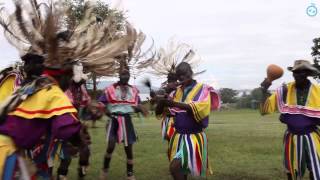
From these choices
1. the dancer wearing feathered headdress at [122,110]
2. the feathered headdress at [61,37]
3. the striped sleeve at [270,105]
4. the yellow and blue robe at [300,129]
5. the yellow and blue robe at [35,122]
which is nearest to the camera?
the yellow and blue robe at [35,122]

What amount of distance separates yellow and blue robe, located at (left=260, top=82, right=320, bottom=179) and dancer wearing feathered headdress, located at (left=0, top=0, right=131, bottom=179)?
10.7ft

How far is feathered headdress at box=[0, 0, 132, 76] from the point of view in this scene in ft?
15.2

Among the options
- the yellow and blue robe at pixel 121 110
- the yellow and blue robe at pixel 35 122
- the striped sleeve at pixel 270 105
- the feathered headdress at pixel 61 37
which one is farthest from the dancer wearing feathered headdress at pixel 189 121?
the yellow and blue robe at pixel 35 122

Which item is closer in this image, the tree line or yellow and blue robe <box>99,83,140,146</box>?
yellow and blue robe <box>99,83,140,146</box>

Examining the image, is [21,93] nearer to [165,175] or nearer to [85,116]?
[85,116]

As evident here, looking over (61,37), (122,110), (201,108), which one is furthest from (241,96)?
(61,37)

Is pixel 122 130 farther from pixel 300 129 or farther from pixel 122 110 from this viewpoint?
pixel 300 129

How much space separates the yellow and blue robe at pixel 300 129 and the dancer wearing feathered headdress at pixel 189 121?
104 centimetres

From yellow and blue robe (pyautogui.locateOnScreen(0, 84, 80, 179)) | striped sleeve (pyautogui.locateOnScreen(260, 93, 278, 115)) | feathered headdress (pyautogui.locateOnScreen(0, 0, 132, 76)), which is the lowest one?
striped sleeve (pyautogui.locateOnScreen(260, 93, 278, 115))

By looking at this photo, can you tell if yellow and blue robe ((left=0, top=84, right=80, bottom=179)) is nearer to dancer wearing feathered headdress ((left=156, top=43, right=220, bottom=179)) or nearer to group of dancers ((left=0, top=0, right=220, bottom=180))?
group of dancers ((left=0, top=0, right=220, bottom=180))

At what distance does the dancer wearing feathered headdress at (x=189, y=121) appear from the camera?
24.4 ft

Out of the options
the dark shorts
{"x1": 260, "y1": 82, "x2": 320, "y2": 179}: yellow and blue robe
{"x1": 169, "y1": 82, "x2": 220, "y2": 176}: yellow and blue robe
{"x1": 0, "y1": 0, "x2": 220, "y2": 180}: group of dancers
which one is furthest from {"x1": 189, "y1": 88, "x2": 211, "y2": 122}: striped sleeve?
the dark shorts

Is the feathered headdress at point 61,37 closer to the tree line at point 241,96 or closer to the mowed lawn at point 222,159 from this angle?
the mowed lawn at point 222,159

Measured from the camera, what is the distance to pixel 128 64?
941 centimetres
